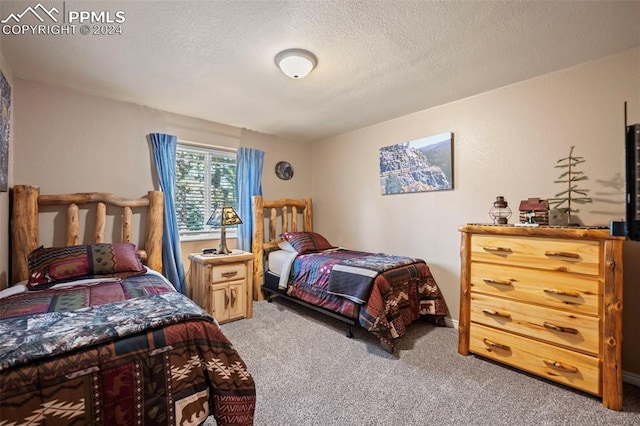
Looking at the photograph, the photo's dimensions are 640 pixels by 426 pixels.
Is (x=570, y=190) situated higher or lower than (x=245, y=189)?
lower

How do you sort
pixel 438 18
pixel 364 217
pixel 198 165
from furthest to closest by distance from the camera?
1. pixel 364 217
2. pixel 198 165
3. pixel 438 18

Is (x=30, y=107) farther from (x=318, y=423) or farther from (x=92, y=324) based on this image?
(x=318, y=423)

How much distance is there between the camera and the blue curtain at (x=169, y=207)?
2.90 metres

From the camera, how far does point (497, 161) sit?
2523mm

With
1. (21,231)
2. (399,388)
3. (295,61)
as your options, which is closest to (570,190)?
(399,388)

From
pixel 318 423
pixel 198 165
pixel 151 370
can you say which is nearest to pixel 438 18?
pixel 151 370

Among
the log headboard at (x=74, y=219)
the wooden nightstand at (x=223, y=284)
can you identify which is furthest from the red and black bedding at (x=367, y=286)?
the log headboard at (x=74, y=219)

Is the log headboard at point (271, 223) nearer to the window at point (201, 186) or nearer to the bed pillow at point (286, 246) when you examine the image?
the bed pillow at point (286, 246)

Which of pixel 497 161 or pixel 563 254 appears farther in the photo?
pixel 497 161

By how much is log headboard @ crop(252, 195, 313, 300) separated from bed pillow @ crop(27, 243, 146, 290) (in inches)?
57.4

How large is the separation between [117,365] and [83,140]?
96.7 inches

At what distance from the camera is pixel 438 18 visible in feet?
5.27

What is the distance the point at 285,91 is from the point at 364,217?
1849mm

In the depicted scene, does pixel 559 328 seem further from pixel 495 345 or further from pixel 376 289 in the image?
pixel 376 289
